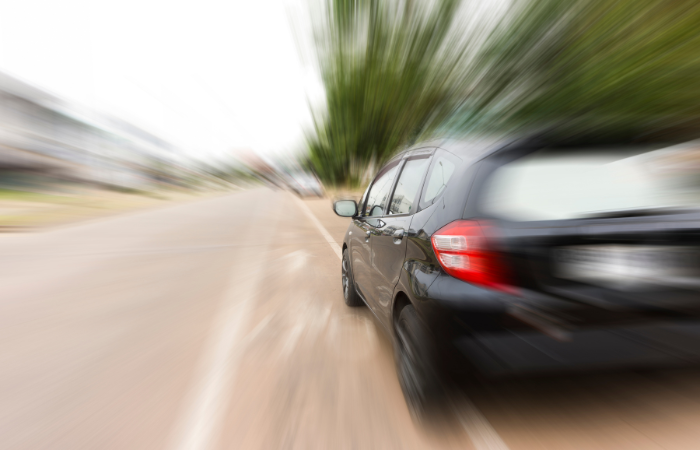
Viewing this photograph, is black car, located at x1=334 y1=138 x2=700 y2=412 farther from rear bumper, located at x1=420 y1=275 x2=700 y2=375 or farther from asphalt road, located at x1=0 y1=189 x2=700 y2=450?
asphalt road, located at x1=0 y1=189 x2=700 y2=450

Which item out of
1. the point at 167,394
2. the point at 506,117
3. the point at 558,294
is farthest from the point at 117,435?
the point at 506,117

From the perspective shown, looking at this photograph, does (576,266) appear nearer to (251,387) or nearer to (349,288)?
(251,387)

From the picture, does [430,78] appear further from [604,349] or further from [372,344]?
[604,349]

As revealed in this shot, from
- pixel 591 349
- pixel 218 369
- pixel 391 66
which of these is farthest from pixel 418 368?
pixel 391 66

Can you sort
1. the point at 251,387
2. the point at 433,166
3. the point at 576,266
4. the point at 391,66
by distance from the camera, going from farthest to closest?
the point at 391,66, the point at 251,387, the point at 433,166, the point at 576,266

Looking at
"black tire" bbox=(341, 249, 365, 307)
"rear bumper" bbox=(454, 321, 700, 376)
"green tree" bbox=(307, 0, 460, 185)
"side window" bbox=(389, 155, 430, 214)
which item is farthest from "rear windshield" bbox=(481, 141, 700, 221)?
"green tree" bbox=(307, 0, 460, 185)

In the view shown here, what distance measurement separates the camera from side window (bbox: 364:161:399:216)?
347 cm

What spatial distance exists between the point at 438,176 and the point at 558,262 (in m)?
0.89

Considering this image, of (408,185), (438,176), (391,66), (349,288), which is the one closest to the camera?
(438,176)

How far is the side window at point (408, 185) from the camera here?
2758mm

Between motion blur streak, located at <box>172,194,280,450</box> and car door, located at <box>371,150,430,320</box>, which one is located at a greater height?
car door, located at <box>371,150,430,320</box>

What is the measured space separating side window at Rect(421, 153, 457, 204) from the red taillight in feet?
1.12

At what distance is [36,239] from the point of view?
406 inches

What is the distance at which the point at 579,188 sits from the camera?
190cm
